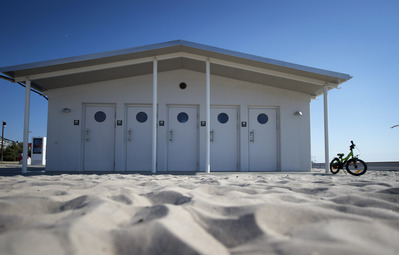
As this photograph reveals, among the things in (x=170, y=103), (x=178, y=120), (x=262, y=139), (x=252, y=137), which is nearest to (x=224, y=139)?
(x=252, y=137)

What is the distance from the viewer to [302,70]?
22.3 ft

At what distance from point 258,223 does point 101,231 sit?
0.79m

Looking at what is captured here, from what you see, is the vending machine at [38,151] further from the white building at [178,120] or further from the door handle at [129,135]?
the door handle at [129,135]

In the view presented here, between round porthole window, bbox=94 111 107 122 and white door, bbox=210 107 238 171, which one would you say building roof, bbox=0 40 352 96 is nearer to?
round porthole window, bbox=94 111 107 122

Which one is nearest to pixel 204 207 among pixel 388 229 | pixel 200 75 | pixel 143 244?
pixel 143 244

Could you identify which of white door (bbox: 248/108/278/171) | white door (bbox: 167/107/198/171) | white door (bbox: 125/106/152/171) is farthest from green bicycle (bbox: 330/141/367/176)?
white door (bbox: 125/106/152/171)

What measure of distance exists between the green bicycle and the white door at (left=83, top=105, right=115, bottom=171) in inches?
279

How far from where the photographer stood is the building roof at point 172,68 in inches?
262

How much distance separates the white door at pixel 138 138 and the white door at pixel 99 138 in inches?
21.9

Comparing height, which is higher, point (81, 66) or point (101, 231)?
point (81, 66)

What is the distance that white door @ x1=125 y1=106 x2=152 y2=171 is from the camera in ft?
27.2

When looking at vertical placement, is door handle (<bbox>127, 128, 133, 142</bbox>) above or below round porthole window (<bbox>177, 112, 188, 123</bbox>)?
below

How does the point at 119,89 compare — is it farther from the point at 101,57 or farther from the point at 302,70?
the point at 302,70

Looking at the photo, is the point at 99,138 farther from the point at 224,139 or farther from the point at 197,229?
the point at 197,229
